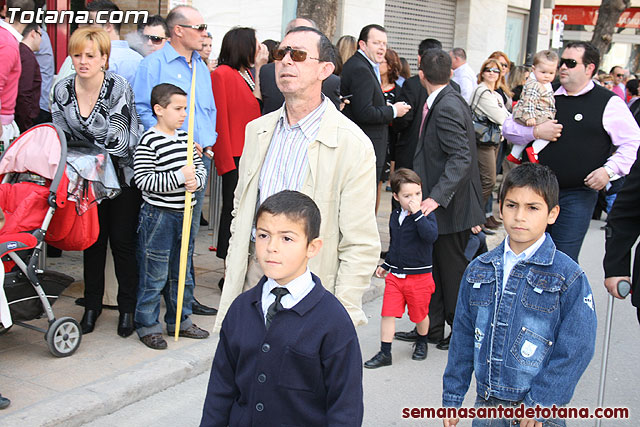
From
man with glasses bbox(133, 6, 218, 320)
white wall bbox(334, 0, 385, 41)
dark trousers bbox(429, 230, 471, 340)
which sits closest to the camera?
man with glasses bbox(133, 6, 218, 320)

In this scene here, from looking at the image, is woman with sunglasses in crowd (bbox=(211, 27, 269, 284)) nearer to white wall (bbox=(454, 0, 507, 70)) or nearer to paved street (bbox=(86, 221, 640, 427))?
paved street (bbox=(86, 221, 640, 427))

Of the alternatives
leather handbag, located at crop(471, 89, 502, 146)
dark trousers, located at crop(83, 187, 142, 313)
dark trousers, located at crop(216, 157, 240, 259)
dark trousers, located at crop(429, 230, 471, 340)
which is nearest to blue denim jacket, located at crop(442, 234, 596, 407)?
dark trousers, located at crop(429, 230, 471, 340)

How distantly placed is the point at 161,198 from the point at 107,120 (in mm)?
692

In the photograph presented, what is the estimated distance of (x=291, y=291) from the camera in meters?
2.80

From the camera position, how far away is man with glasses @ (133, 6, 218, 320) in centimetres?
586

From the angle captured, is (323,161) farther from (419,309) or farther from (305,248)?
(419,309)

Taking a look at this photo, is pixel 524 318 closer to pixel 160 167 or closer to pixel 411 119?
pixel 160 167

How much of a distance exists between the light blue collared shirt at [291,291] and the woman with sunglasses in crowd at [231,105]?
3843mm

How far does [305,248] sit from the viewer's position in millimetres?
2859

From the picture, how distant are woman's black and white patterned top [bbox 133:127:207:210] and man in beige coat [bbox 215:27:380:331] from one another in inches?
67.3

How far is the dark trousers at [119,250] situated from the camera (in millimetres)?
5590

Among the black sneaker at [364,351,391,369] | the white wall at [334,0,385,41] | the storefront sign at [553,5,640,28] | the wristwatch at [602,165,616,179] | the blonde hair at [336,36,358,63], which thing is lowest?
the black sneaker at [364,351,391,369]

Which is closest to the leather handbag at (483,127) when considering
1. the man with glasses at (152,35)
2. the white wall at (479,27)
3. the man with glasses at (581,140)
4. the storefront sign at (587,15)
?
the man with glasses at (581,140)

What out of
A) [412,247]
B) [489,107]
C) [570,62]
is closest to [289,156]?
[412,247]
